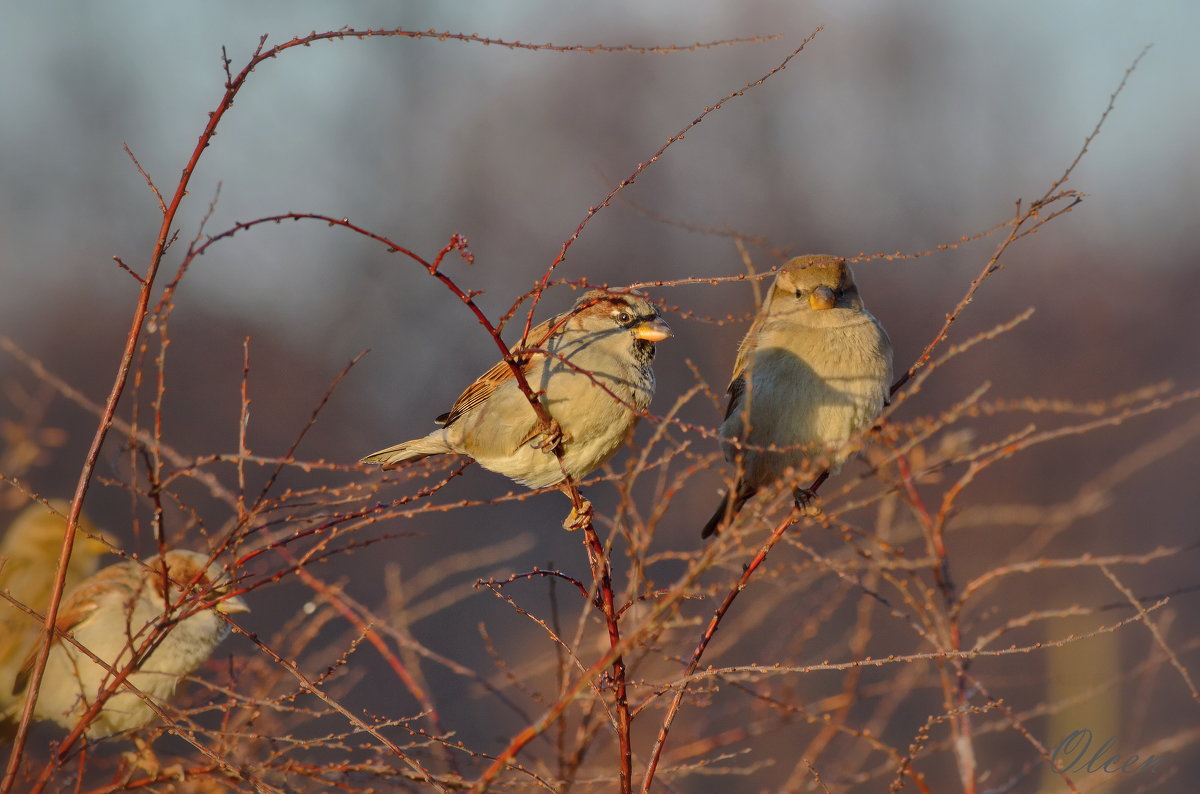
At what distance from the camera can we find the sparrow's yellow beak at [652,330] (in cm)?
321

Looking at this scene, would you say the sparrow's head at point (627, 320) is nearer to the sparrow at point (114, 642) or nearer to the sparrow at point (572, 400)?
the sparrow at point (572, 400)

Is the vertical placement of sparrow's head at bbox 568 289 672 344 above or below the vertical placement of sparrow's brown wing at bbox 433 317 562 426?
below

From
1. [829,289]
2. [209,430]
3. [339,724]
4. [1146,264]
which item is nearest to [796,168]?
[1146,264]

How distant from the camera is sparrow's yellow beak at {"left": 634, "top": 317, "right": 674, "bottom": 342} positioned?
3205 millimetres

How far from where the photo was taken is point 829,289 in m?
3.80

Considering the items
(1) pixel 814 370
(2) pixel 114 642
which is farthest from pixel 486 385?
(2) pixel 114 642

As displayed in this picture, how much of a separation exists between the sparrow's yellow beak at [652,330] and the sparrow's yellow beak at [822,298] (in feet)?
2.18

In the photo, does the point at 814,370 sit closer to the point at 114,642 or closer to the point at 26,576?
the point at 114,642

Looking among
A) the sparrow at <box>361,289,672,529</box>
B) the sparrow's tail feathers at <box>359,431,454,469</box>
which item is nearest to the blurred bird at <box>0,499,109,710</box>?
the sparrow's tail feathers at <box>359,431,454,469</box>

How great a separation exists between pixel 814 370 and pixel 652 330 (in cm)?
78

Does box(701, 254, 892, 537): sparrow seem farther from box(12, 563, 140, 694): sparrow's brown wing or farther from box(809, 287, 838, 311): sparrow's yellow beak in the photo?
box(12, 563, 140, 694): sparrow's brown wing

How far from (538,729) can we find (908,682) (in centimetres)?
212

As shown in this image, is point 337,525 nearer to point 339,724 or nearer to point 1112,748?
point 1112,748

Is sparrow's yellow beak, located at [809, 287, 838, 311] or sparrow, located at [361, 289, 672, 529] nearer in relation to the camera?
sparrow, located at [361, 289, 672, 529]
